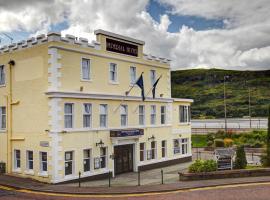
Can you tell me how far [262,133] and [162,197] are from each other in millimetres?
37484

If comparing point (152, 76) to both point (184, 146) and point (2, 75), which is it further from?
point (2, 75)

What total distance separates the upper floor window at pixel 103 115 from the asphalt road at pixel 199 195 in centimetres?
858

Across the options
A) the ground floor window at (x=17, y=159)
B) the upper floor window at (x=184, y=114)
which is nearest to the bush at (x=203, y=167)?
the ground floor window at (x=17, y=159)

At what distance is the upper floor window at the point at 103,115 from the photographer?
29422 millimetres

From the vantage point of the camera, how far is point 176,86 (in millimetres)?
189875

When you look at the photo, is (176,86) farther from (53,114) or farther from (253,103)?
(53,114)

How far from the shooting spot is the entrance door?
31031 millimetres

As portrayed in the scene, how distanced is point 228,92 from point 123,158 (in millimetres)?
128992

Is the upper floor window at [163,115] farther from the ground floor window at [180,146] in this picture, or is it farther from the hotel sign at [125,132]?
the hotel sign at [125,132]

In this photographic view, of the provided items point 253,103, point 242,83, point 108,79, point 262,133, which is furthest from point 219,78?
point 108,79

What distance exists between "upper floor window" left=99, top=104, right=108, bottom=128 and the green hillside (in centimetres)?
9355

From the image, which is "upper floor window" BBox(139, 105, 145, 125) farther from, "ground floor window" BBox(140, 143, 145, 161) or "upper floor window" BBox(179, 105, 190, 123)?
"upper floor window" BBox(179, 105, 190, 123)

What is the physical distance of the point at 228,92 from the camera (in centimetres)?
15462

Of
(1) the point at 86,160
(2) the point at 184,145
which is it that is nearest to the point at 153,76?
(2) the point at 184,145
